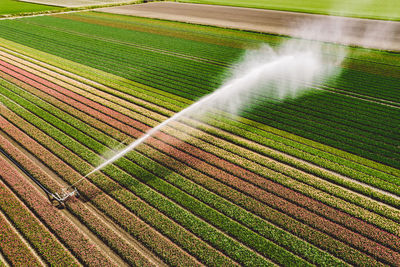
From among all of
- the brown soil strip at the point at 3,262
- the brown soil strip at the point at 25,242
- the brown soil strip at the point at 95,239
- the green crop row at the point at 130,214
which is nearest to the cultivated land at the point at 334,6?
the green crop row at the point at 130,214

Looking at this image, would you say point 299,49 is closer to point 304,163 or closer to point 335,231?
point 304,163

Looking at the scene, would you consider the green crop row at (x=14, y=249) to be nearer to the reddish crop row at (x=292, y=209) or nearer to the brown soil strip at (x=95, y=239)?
the brown soil strip at (x=95, y=239)

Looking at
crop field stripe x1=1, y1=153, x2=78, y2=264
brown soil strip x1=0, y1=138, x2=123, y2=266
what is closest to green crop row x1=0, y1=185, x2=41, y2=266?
crop field stripe x1=1, y1=153, x2=78, y2=264

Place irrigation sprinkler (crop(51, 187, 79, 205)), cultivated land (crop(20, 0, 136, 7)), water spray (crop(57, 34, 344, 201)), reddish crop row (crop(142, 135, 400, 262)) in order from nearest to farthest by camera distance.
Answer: reddish crop row (crop(142, 135, 400, 262)), irrigation sprinkler (crop(51, 187, 79, 205)), water spray (crop(57, 34, 344, 201)), cultivated land (crop(20, 0, 136, 7))

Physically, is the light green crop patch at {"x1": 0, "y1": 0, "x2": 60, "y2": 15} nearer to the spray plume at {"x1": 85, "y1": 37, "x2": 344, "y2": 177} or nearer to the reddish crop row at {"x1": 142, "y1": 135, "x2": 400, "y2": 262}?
the spray plume at {"x1": 85, "y1": 37, "x2": 344, "y2": 177}

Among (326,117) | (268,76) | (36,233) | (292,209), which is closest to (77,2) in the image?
(268,76)

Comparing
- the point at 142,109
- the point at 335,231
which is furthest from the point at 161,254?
the point at 142,109
